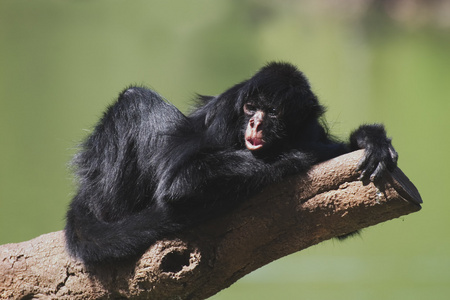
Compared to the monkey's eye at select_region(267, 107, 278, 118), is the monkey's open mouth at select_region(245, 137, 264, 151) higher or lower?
lower

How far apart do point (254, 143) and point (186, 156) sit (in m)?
0.32

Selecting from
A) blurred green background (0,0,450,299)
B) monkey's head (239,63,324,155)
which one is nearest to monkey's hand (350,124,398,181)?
monkey's head (239,63,324,155)

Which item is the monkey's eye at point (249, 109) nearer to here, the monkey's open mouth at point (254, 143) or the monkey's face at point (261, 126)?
the monkey's face at point (261, 126)

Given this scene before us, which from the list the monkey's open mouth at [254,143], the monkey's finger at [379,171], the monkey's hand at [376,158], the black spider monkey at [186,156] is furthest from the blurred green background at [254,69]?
the monkey's finger at [379,171]

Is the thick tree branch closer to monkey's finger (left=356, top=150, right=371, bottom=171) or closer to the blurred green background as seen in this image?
monkey's finger (left=356, top=150, right=371, bottom=171)

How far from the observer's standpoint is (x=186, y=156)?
2809 mm

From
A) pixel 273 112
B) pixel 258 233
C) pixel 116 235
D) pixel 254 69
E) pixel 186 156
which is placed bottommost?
pixel 258 233

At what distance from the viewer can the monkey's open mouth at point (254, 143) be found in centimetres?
287

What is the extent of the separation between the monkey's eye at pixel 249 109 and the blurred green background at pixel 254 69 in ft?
15.9

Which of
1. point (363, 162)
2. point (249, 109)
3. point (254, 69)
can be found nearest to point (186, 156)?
point (249, 109)

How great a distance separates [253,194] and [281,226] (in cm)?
18

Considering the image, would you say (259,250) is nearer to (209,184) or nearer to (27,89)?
(209,184)

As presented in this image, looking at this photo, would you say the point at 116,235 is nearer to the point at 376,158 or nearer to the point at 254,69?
the point at 376,158

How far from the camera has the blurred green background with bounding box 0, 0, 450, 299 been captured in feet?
26.8
